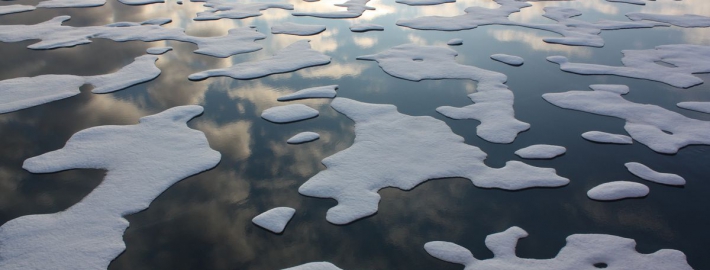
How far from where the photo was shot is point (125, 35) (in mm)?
Answer: 7613

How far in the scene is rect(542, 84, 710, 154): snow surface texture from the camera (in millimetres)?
4551

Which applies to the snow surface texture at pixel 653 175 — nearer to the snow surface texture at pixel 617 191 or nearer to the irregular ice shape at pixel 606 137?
the snow surface texture at pixel 617 191

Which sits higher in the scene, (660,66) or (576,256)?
(660,66)

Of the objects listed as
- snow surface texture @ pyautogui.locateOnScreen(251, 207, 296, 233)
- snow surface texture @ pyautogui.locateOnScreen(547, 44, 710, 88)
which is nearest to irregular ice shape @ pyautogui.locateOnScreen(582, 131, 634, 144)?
snow surface texture @ pyautogui.locateOnScreen(547, 44, 710, 88)

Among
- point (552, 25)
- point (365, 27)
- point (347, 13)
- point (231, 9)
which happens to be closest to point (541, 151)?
point (365, 27)

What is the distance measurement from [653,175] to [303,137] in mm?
2891

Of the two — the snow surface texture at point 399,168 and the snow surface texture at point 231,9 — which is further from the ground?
the snow surface texture at point 231,9

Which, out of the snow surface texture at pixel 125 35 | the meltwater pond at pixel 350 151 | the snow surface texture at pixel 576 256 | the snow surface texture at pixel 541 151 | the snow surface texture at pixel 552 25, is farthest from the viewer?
the snow surface texture at pixel 552 25

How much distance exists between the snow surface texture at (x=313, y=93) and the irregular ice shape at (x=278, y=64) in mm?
779

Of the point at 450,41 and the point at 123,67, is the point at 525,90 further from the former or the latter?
the point at 123,67

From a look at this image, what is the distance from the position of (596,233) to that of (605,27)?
6227 mm

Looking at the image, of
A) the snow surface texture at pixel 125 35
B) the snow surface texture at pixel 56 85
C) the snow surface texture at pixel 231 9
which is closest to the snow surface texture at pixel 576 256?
the snow surface texture at pixel 56 85

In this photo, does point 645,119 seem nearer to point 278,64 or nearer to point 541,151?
point 541,151

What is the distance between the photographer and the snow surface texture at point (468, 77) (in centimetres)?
477
